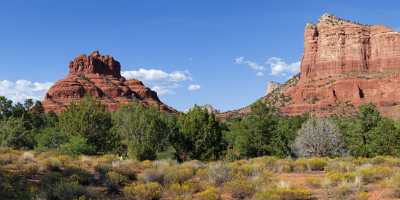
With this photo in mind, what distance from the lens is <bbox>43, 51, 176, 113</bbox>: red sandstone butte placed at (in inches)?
5846

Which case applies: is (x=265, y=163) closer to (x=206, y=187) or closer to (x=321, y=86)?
(x=206, y=187)

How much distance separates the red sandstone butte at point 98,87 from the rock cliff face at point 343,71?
4657cm

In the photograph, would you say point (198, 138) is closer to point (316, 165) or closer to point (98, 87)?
point (316, 165)

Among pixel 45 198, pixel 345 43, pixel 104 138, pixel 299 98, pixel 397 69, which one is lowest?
pixel 45 198

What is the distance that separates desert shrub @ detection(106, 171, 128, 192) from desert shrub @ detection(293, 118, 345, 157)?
822 inches

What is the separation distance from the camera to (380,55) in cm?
17075

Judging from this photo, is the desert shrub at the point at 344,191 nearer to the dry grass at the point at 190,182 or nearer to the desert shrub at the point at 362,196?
the dry grass at the point at 190,182

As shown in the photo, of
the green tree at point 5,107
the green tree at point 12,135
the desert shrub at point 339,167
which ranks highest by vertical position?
the green tree at point 5,107

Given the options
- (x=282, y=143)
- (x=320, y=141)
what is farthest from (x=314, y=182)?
(x=282, y=143)

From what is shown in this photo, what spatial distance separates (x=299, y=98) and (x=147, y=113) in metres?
125

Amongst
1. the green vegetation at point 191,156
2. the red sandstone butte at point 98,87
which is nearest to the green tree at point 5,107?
the green vegetation at point 191,156

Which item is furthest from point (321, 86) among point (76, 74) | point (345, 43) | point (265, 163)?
point (265, 163)

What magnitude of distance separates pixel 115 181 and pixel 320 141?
73.2 ft

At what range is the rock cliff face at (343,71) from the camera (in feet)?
495
